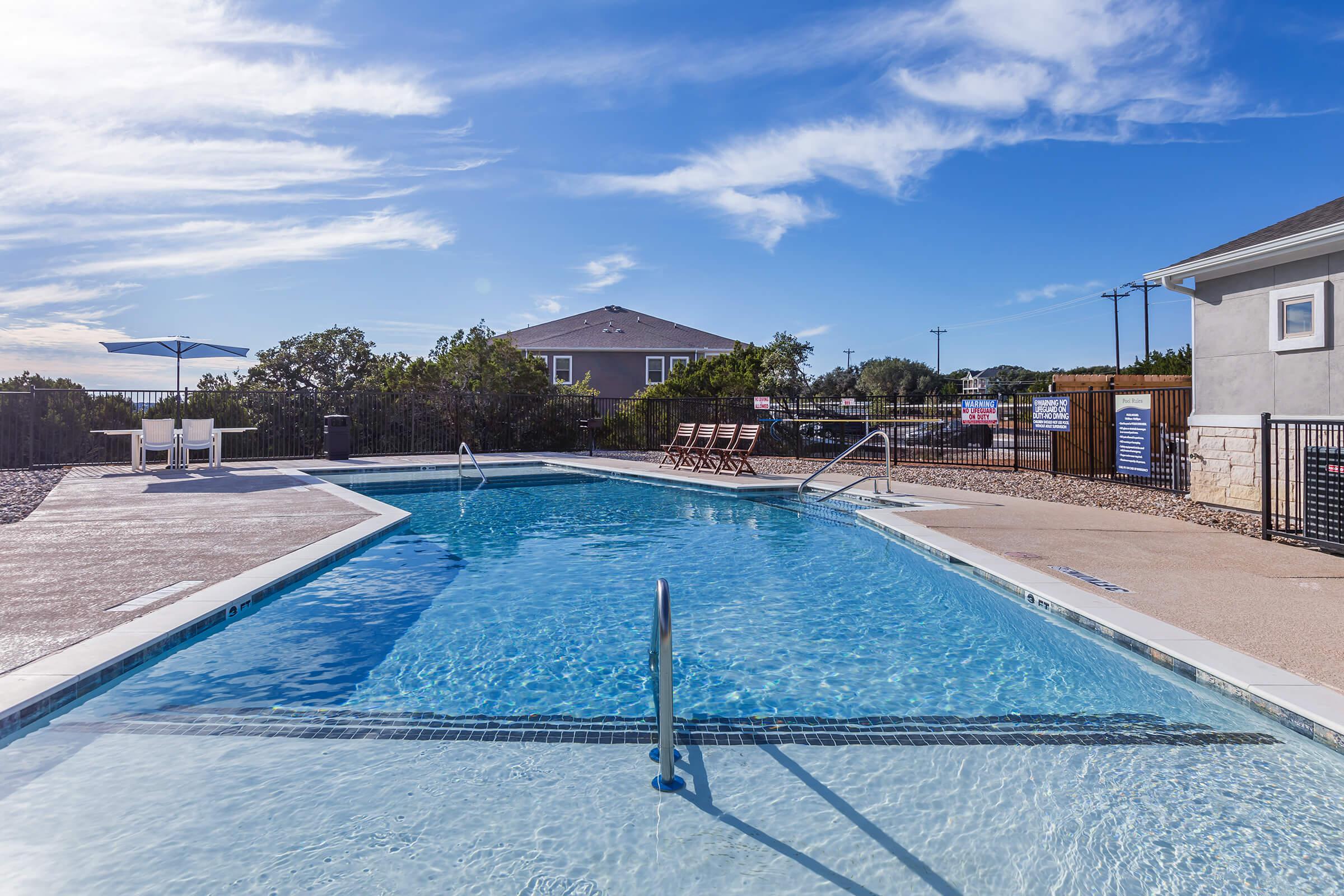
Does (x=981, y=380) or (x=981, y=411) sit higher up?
(x=981, y=380)

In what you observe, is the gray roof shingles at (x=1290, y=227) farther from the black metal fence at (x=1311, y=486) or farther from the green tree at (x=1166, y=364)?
the green tree at (x=1166, y=364)

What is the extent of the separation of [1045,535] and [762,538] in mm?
3147

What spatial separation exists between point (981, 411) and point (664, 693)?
13.5 m

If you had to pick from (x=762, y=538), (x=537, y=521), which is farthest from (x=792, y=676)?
(x=537, y=521)

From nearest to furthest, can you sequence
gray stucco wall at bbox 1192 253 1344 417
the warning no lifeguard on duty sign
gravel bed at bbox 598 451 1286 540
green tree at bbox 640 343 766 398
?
gray stucco wall at bbox 1192 253 1344 417
gravel bed at bbox 598 451 1286 540
the warning no lifeguard on duty sign
green tree at bbox 640 343 766 398

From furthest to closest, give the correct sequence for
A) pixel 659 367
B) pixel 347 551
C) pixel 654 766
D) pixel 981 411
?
pixel 659 367 < pixel 981 411 < pixel 347 551 < pixel 654 766

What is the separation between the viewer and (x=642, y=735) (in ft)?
11.6

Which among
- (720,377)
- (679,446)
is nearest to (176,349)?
(679,446)

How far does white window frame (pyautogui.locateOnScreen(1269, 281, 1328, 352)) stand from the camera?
846 cm

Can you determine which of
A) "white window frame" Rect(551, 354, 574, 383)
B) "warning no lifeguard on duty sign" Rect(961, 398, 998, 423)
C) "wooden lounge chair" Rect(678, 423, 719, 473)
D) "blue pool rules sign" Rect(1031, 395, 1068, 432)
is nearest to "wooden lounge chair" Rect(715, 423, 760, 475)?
"wooden lounge chair" Rect(678, 423, 719, 473)

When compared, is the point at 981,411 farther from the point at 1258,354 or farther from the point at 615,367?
the point at 615,367

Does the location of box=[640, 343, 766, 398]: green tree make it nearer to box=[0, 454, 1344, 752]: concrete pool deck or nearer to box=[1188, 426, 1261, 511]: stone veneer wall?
box=[0, 454, 1344, 752]: concrete pool deck

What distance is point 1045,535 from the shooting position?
7762 mm

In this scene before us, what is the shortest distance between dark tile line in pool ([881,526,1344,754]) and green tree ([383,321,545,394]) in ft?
60.4
